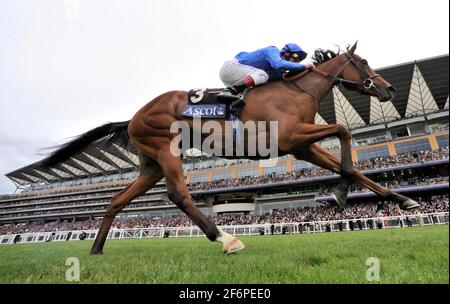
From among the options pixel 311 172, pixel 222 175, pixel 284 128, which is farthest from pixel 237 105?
pixel 222 175

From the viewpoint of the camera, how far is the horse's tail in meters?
5.71

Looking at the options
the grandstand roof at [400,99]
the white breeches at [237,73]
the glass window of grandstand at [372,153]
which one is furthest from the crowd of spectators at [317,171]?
the white breeches at [237,73]

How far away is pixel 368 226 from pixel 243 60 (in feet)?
66.1

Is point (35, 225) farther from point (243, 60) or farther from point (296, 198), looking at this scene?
point (243, 60)

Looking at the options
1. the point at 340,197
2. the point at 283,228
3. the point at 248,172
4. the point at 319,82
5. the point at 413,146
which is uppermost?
the point at 248,172

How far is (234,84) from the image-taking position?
15.1 feet

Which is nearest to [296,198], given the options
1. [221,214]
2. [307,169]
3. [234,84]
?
[307,169]

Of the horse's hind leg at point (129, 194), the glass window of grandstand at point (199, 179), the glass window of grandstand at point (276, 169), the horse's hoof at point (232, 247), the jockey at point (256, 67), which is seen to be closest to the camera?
the horse's hoof at point (232, 247)

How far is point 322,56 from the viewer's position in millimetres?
5164

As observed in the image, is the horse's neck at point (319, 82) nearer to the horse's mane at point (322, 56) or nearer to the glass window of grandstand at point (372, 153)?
the horse's mane at point (322, 56)

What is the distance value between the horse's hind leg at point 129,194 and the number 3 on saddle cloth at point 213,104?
1.20 meters

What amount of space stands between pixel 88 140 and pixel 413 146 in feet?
147

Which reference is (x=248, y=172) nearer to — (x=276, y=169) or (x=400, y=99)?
(x=276, y=169)

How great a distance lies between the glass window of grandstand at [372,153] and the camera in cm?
4275
